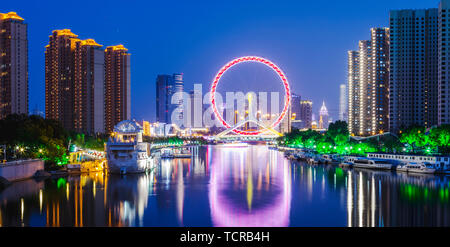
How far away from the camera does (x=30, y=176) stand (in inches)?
831

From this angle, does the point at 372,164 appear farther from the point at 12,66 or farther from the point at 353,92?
the point at 353,92

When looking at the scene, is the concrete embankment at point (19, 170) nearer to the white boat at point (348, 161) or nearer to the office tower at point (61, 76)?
the white boat at point (348, 161)

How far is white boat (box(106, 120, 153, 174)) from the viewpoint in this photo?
23.0 metres

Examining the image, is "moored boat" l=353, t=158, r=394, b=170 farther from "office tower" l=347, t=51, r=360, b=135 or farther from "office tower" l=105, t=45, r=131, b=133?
"office tower" l=347, t=51, r=360, b=135

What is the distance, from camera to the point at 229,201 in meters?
16.2

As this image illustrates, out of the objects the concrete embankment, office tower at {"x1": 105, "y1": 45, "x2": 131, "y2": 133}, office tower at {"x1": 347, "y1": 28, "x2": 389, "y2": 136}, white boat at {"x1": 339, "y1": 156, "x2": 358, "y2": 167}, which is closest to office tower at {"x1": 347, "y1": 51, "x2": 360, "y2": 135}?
office tower at {"x1": 347, "y1": 28, "x2": 389, "y2": 136}

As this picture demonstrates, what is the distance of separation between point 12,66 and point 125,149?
24225 mm

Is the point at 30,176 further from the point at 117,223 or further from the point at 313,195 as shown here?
the point at 313,195

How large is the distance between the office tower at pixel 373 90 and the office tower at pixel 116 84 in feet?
108

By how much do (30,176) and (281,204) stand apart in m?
12.1

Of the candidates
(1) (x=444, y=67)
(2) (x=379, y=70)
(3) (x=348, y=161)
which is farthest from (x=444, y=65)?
(2) (x=379, y=70)

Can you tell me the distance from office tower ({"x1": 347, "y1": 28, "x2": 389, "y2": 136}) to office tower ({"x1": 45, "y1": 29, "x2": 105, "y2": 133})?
35.2 metres

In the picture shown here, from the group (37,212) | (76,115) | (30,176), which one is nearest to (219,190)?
(37,212)

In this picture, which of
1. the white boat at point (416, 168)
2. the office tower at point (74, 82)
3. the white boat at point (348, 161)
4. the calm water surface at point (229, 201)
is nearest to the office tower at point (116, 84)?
the office tower at point (74, 82)
